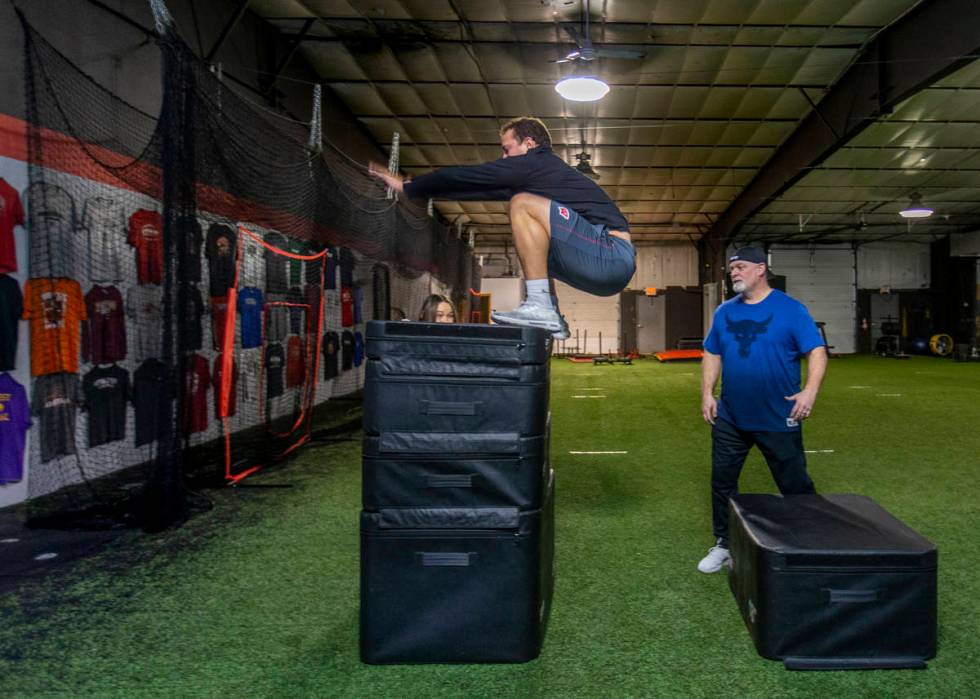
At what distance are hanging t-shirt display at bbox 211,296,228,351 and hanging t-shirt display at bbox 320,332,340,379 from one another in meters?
1.81

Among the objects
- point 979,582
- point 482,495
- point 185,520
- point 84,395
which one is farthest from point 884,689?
point 84,395

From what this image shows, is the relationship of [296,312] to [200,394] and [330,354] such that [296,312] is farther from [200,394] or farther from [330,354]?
[330,354]

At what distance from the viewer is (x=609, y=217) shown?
8.61 feet

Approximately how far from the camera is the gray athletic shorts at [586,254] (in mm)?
2400

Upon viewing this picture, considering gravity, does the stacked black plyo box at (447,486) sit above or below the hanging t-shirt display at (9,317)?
below

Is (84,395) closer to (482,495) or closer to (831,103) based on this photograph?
(482,495)

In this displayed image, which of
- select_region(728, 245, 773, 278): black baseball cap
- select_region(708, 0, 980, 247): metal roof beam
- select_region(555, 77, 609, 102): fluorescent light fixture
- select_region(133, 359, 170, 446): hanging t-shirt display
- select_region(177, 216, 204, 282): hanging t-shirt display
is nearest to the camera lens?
select_region(728, 245, 773, 278): black baseball cap

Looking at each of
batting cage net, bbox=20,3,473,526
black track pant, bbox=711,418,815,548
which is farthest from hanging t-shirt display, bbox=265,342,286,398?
black track pant, bbox=711,418,815,548

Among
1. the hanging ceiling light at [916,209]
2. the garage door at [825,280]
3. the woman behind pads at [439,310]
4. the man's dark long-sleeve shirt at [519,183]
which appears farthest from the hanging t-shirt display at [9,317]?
the garage door at [825,280]

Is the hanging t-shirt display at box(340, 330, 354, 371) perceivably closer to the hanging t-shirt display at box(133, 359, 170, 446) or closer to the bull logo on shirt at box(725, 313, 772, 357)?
the hanging t-shirt display at box(133, 359, 170, 446)

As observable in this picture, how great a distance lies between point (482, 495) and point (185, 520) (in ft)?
7.92

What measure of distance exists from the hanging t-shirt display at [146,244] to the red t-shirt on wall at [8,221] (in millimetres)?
927

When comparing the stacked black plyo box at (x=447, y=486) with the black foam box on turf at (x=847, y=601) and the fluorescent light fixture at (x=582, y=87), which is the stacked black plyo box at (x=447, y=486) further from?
the fluorescent light fixture at (x=582, y=87)

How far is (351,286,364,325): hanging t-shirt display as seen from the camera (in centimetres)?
803
